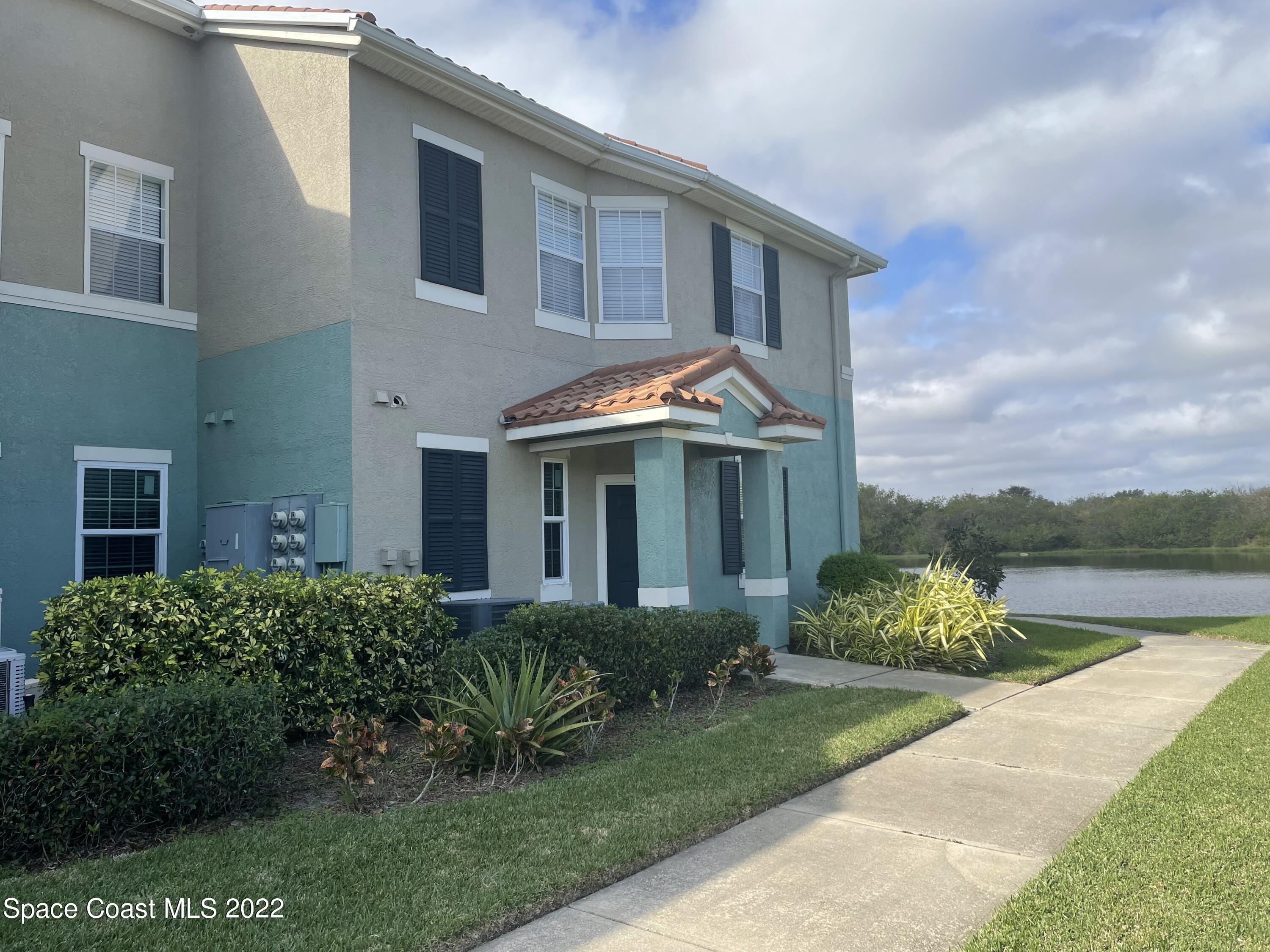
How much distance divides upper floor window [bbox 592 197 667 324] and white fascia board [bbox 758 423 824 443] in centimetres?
232

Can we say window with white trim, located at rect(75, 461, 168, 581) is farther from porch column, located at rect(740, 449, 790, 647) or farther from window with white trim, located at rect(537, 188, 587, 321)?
porch column, located at rect(740, 449, 790, 647)

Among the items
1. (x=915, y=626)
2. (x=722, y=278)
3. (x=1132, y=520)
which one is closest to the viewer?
(x=915, y=626)

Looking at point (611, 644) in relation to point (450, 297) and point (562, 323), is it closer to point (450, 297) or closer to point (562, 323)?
point (450, 297)

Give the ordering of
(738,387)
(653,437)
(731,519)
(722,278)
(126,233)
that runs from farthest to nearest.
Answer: (722,278) → (731,519) → (738,387) → (126,233) → (653,437)

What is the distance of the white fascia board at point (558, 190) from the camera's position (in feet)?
36.9

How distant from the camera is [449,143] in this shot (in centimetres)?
1019

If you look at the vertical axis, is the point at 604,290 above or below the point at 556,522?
above

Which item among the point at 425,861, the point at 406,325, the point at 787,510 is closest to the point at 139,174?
the point at 406,325

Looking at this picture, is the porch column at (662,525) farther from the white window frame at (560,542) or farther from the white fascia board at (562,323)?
the white fascia board at (562,323)

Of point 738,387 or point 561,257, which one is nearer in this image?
point 738,387

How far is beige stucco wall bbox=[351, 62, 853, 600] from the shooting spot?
9.20m

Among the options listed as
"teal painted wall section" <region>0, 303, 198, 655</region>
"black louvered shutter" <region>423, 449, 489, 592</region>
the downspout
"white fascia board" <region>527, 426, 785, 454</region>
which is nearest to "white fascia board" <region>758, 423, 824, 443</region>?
"white fascia board" <region>527, 426, 785, 454</region>

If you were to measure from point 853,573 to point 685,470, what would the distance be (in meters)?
3.59

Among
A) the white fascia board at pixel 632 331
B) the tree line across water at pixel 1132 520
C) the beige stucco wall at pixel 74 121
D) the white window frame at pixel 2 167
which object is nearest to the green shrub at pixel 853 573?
the white fascia board at pixel 632 331
